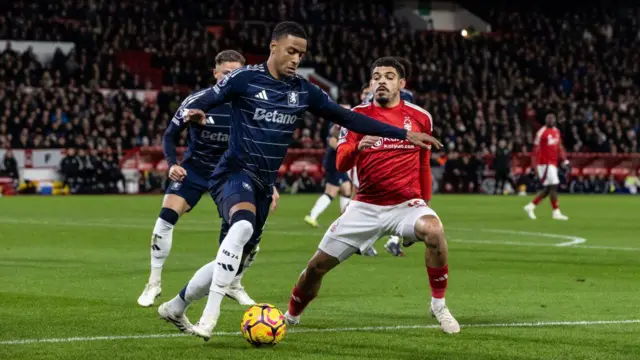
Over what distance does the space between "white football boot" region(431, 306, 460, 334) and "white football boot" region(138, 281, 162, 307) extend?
9.63 feet

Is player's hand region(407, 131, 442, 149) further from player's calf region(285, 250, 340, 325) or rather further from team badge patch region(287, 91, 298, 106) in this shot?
player's calf region(285, 250, 340, 325)

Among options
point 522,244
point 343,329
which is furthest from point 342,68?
point 343,329

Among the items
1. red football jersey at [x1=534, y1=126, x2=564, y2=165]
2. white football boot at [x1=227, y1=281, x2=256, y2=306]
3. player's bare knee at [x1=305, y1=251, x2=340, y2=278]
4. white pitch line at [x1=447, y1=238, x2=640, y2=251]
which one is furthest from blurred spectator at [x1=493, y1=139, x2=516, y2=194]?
player's bare knee at [x1=305, y1=251, x2=340, y2=278]

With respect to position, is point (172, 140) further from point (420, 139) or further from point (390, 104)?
point (420, 139)

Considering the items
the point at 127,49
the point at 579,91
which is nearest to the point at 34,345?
the point at 127,49

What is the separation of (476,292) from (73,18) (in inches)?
1517

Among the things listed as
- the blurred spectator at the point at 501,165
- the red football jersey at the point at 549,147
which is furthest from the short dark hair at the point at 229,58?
the blurred spectator at the point at 501,165

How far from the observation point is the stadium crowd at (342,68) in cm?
4109

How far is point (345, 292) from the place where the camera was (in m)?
12.2

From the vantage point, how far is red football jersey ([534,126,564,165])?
93.2 ft

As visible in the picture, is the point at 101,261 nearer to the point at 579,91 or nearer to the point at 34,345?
the point at 34,345

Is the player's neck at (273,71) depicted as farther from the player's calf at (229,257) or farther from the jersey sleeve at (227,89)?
the player's calf at (229,257)

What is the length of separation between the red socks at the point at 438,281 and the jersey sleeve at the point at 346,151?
110 centimetres

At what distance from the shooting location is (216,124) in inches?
451
